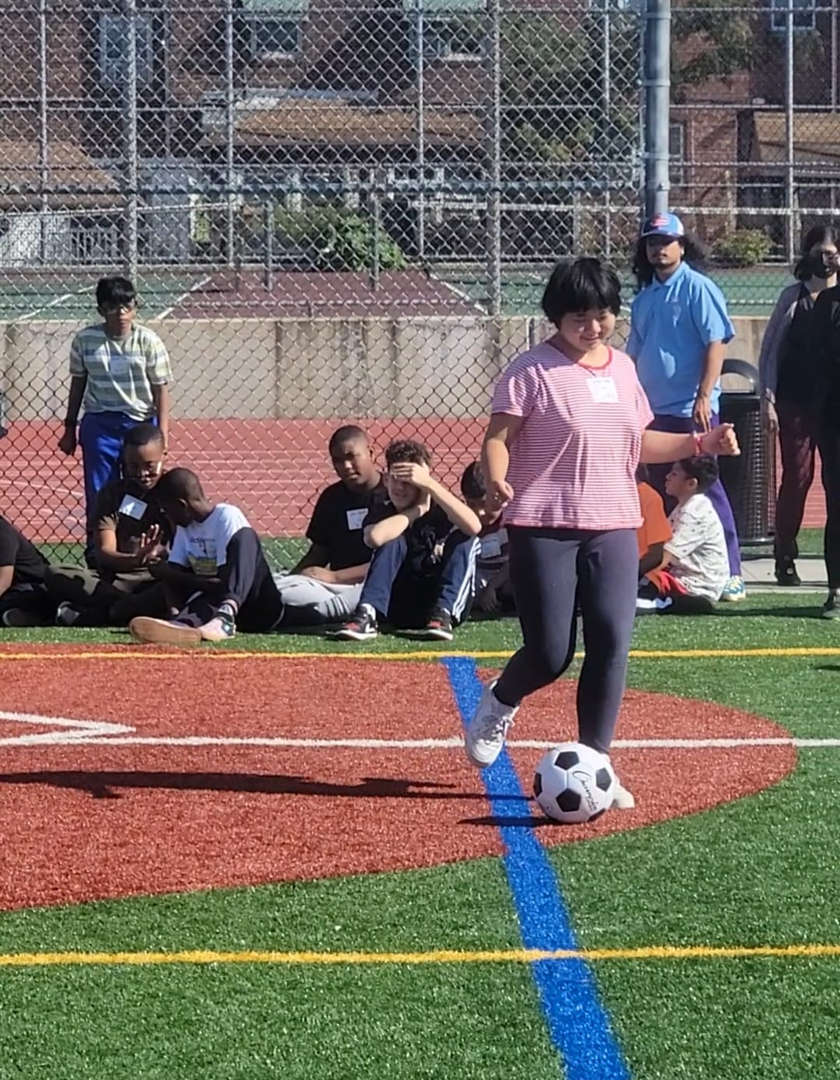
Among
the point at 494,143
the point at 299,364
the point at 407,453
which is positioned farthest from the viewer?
the point at 299,364

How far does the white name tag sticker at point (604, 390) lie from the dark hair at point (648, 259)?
3.99 m

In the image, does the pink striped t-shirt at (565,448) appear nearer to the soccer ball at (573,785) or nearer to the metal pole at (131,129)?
the soccer ball at (573,785)

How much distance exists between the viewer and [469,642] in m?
9.27

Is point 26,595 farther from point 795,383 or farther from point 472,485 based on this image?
point 795,383

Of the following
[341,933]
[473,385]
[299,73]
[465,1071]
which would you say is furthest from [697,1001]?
[299,73]

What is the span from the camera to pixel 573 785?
568 centimetres

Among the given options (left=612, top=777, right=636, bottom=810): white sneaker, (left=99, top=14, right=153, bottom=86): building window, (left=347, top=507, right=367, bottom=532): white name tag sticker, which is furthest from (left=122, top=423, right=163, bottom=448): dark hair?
(left=99, top=14, right=153, bottom=86): building window

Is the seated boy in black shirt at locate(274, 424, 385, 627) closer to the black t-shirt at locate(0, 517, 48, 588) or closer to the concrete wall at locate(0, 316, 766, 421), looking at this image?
the black t-shirt at locate(0, 517, 48, 588)

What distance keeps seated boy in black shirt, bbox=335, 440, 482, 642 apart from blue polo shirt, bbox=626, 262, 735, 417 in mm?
1384

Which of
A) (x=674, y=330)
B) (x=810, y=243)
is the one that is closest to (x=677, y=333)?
(x=674, y=330)

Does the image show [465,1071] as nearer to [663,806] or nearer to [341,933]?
[341,933]

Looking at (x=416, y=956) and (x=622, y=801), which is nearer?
(x=416, y=956)

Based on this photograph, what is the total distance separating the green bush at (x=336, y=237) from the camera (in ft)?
70.6

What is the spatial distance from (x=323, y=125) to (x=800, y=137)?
400 inches
